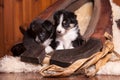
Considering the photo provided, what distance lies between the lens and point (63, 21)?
214 centimetres

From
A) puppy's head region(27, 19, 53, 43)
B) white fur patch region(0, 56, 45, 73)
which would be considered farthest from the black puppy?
white fur patch region(0, 56, 45, 73)

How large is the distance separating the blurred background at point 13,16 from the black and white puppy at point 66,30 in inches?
21.8

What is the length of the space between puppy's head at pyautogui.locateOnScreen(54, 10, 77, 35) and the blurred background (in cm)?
60

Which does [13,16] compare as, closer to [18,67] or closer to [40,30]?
[40,30]

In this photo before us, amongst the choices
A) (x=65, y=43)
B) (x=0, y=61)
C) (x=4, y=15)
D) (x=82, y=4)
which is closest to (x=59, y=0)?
(x=82, y=4)

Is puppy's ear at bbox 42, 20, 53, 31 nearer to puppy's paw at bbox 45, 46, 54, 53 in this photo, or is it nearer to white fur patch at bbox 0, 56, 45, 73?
puppy's paw at bbox 45, 46, 54, 53

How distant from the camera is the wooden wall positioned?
8.91 ft

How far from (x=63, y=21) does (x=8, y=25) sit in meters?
0.74

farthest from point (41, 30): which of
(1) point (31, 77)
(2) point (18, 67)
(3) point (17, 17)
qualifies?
(3) point (17, 17)

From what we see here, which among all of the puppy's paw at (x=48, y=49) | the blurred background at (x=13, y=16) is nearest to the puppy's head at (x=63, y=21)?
the puppy's paw at (x=48, y=49)

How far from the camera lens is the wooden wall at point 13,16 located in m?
2.71

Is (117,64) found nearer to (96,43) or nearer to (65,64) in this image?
(96,43)

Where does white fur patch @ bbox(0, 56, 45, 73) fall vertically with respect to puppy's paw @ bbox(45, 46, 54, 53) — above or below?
below

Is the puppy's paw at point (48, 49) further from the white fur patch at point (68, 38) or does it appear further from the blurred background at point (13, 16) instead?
the blurred background at point (13, 16)
